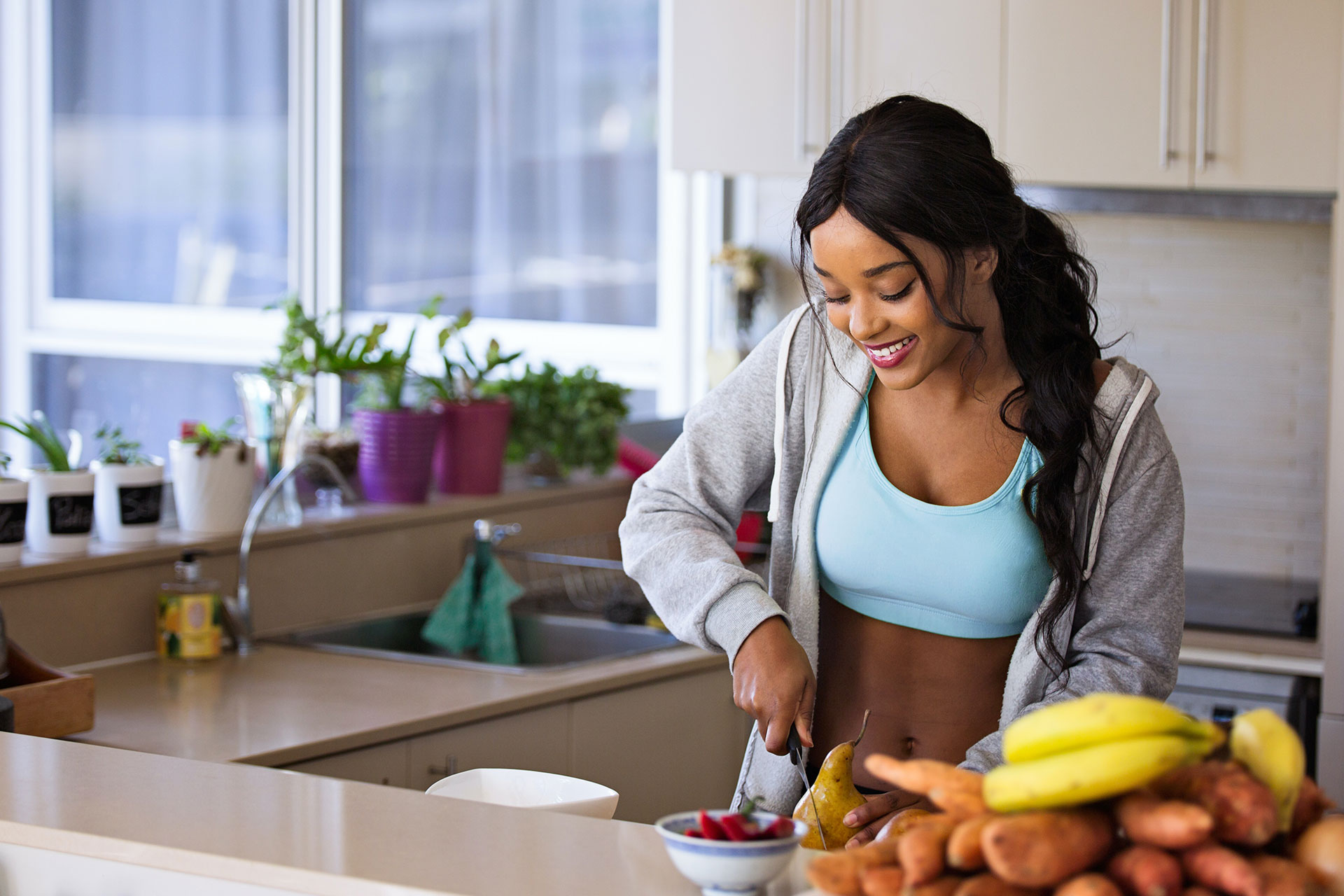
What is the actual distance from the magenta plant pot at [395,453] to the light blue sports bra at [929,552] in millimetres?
1384

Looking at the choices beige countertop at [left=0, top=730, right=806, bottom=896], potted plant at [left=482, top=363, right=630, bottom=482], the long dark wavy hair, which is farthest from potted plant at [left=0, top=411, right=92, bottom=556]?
the long dark wavy hair

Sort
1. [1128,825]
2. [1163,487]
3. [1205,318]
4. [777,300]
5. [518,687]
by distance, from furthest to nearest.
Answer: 1. [777,300]
2. [1205,318]
3. [518,687]
4. [1163,487]
5. [1128,825]

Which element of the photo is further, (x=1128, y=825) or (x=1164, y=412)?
(x=1164, y=412)

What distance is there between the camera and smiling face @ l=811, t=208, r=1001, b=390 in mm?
1343

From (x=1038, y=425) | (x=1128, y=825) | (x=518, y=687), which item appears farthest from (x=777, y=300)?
(x=1128, y=825)

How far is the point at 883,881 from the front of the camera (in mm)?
854

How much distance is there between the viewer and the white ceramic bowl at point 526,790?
123 cm

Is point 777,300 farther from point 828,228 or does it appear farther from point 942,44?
point 828,228

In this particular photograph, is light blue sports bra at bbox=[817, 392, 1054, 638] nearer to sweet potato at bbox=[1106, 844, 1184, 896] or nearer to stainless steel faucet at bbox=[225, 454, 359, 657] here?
sweet potato at bbox=[1106, 844, 1184, 896]

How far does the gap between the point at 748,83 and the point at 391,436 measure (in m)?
1.05

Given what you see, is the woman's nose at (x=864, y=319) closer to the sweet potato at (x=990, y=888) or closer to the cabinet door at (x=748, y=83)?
the sweet potato at (x=990, y=888)

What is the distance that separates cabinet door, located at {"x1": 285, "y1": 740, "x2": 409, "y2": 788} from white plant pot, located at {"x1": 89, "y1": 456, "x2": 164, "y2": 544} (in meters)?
0.63

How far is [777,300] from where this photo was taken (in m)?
3.55

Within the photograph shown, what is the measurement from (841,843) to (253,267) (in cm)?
279
